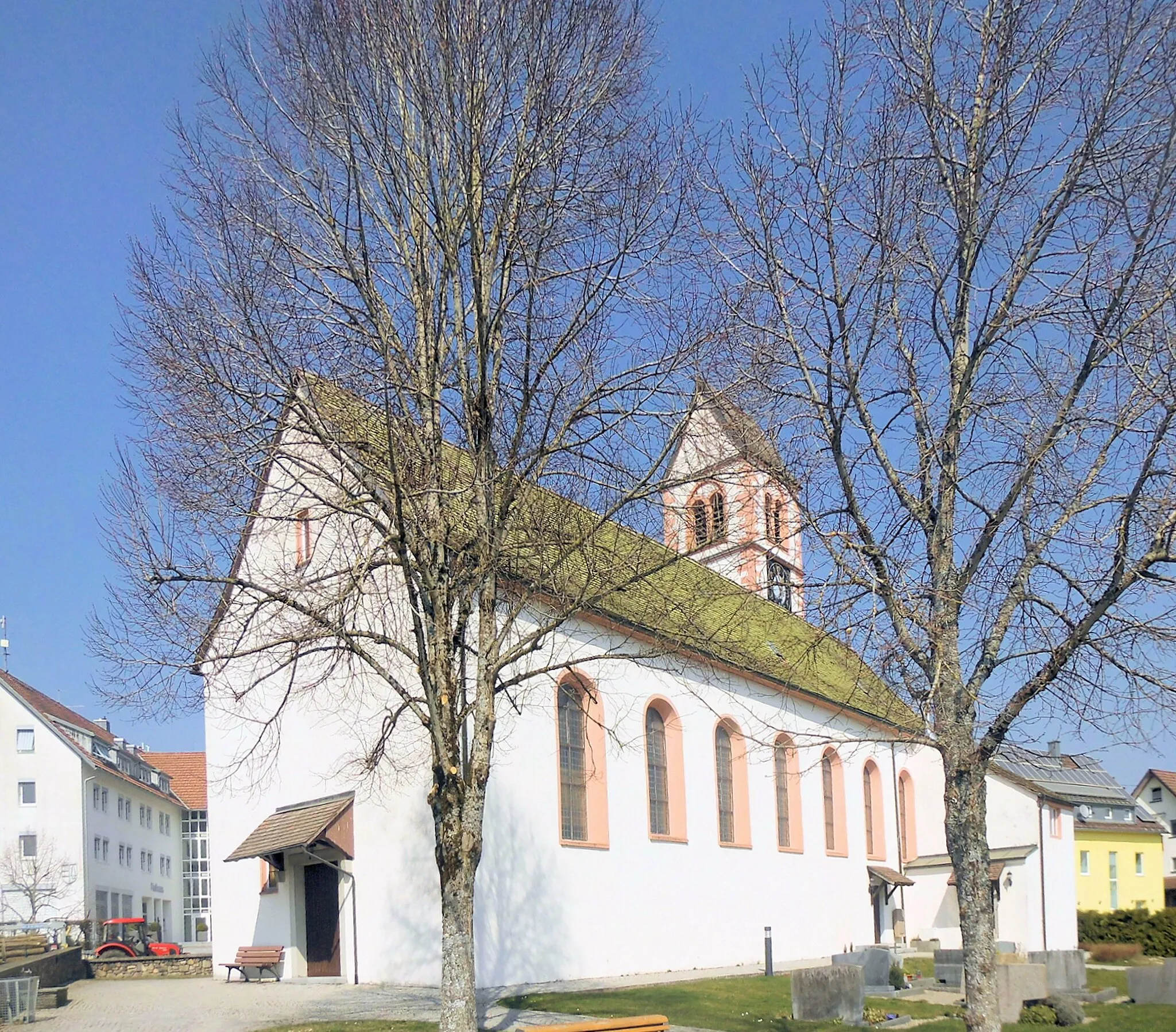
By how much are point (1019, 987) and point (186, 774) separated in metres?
71.7

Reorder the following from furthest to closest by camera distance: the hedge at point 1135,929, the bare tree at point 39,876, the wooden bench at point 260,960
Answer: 1. the bare tree at point 39,876
2. the hedge at point 1135,929
3. the wooden bench at point 260,960

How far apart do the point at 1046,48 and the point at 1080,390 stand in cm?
271

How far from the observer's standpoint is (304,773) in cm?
2158

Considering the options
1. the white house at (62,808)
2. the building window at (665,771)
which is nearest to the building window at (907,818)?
the building window at (665,771)

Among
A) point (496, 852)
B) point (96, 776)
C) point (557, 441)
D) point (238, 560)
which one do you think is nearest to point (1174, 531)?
point (557, 441)

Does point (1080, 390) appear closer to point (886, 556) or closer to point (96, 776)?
point (886, 556)

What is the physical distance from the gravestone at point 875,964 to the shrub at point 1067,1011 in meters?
4.35

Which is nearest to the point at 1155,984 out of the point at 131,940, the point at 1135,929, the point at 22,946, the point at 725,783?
the point at 725,783

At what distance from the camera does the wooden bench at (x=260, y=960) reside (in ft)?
68.7

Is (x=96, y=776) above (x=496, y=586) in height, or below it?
below

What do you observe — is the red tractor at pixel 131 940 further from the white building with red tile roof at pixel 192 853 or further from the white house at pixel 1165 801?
the white house at pixel 1165 801

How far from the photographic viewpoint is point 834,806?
3325cm

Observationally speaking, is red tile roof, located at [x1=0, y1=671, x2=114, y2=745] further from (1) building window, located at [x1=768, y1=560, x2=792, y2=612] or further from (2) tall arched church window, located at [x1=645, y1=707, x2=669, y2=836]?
(1) building window, located at [x1=768, y1=560, x2=792, y2=612]

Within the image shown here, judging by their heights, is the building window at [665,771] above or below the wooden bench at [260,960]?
above
